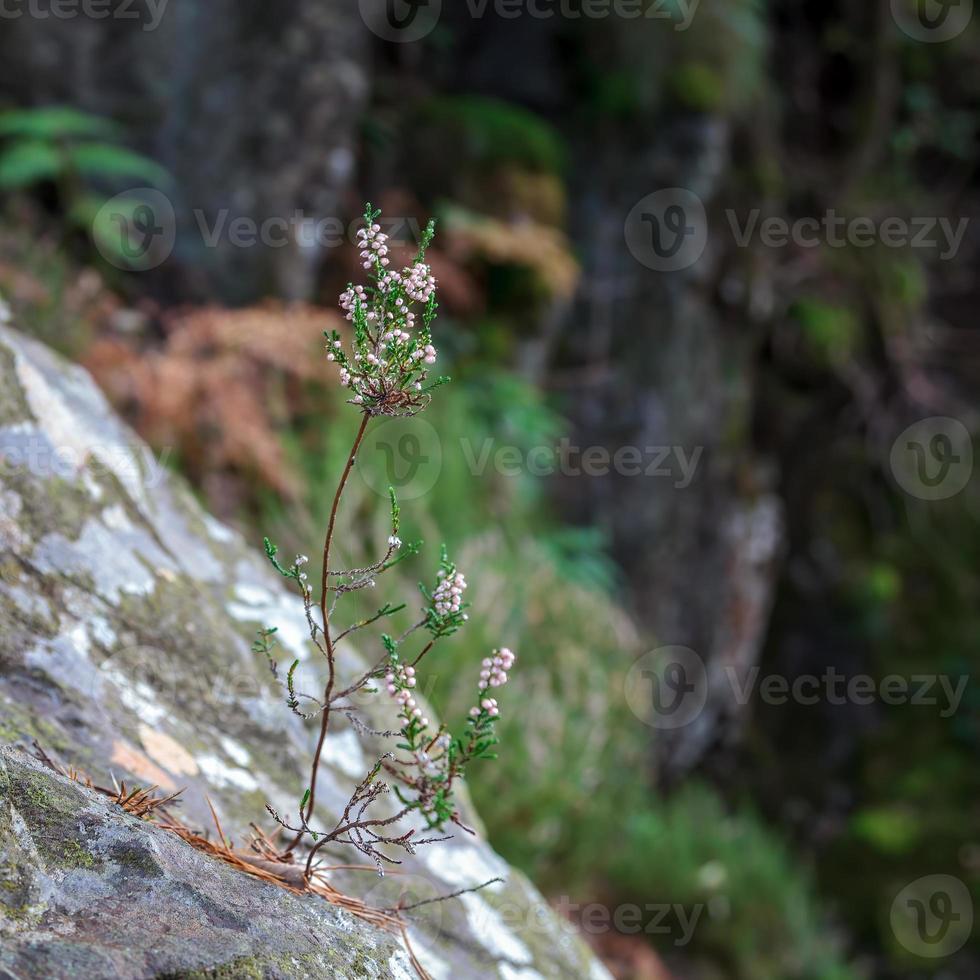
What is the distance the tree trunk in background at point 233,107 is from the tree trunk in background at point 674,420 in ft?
6.32

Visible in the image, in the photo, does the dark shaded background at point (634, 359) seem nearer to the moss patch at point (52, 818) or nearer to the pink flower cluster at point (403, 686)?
the pink flower cluster at point (403, 686)

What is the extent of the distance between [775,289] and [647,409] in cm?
142

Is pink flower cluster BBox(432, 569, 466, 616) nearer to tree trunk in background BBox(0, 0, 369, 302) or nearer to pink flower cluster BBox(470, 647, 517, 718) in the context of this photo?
pink flower cluster BBox(470, 647, 517, 718)

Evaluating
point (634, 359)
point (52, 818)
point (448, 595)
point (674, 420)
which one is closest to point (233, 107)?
point (634, 359)

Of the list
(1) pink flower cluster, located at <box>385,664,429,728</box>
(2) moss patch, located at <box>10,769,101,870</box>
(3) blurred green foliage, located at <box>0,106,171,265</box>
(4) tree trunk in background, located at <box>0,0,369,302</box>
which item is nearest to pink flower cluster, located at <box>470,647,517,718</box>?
(1) pink flower cluster, located at <box>385,664,429,728</box>

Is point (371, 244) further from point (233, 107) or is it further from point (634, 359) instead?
point (634, 359)

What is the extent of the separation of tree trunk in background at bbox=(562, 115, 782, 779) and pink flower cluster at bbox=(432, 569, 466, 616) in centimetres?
490

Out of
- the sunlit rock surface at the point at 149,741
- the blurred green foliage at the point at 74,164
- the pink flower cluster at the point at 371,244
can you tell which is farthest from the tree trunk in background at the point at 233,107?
the pink flower cluster at the point at 371,244

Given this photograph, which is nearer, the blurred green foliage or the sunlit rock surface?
the sunlit rock surface

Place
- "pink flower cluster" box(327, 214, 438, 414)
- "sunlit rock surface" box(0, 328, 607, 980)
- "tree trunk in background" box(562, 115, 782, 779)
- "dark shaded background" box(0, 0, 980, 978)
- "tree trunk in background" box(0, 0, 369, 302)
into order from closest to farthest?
"sunlit rock surface" box(0, 328, 607, 980)
"pink flower cluster" box(327, 214, 438, 414)
"dark shaded background" box(0, 0, 980, 978)
"tree trunk in background" box(0, 0, 369, 302)
"tree trunk in background" box(562, 115, 782, 779)

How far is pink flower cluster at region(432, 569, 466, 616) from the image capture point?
1.14 m

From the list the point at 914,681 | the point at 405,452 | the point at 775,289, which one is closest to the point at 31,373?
the point at 405,452

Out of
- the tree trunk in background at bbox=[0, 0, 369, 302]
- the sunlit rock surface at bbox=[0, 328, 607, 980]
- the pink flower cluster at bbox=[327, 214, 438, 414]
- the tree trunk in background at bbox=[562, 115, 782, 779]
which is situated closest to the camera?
the sunlit rock surface at bbox=[0, 328, 607, 980]

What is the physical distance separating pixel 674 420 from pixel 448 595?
17.1 feet
